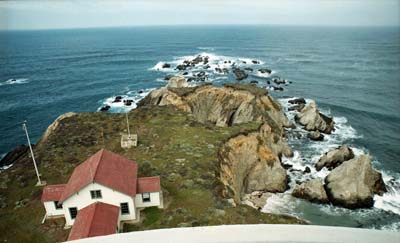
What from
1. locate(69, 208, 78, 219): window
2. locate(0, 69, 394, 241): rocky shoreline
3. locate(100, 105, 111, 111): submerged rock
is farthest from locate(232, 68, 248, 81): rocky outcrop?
locate(69, 208, 78, 219): window

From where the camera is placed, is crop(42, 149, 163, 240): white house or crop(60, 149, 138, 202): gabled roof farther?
crop(60, 149, 138, 202): gabled roof

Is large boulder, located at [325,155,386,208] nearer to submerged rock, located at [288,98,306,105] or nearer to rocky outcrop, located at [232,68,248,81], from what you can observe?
submerged rock, located at [288,98,306,105]

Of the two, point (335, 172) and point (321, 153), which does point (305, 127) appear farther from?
point (335, 172)

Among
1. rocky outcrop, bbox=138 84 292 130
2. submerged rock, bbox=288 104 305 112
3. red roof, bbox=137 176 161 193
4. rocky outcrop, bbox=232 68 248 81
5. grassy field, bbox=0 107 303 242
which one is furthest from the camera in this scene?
rocky outcrop, bbox=232 68 248 81

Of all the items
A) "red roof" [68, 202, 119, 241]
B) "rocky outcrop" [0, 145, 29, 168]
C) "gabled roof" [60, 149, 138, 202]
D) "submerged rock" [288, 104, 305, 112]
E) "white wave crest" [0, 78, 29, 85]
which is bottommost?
"rocky outcrop" [0, 145, 29, 168]

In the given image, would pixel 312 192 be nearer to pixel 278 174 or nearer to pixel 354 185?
pixel 278 174

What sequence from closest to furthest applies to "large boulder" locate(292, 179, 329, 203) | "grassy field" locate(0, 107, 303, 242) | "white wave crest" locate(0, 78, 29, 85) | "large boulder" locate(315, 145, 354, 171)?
"grassy field" locate(0, 107, 303, 242) < "large boulder" locate(292, 179, 329, 203) < "large boulder" locate(315, 145, 354, 171) < "white wave crest" locate(0, 78, 29, 85)

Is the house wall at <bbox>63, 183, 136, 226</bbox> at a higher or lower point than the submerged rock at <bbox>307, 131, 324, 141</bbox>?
higher
